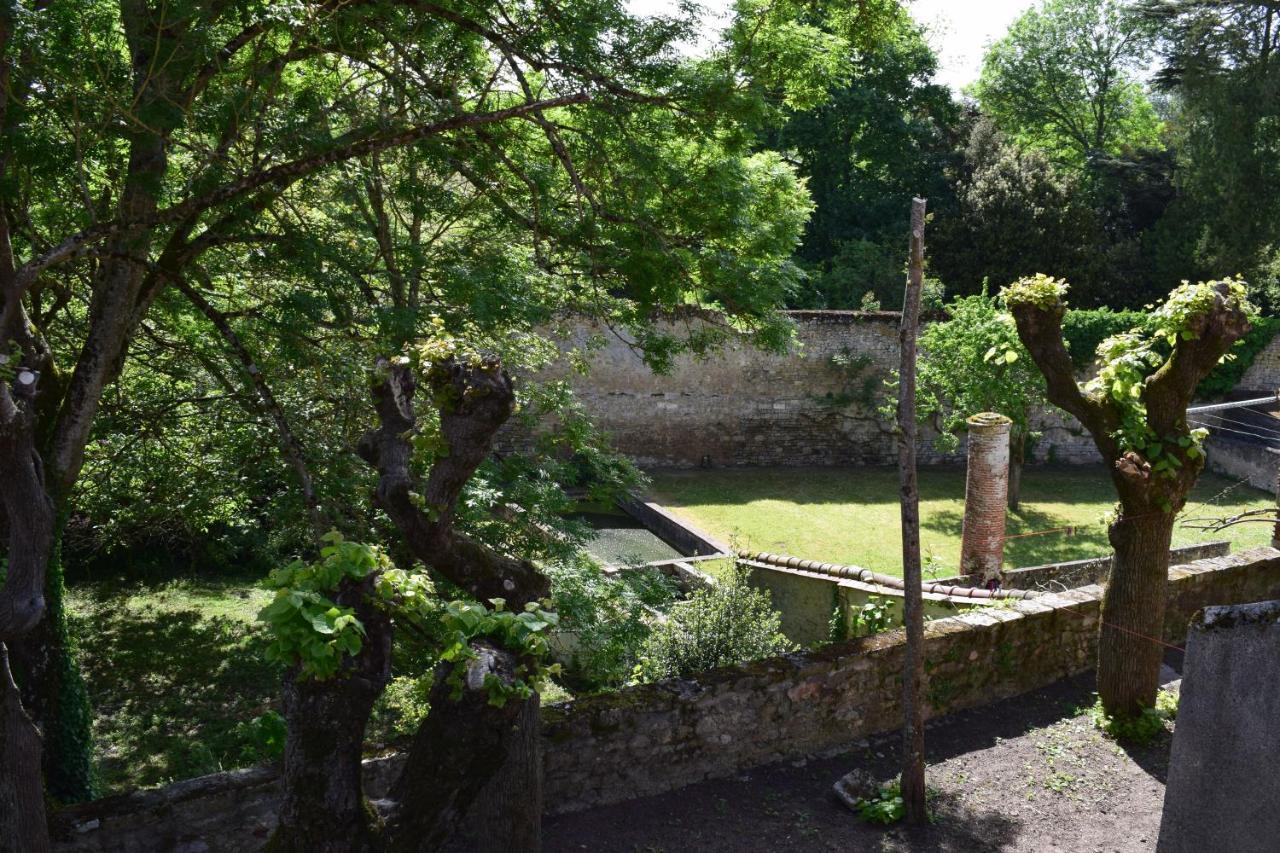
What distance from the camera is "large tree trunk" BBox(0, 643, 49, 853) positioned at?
13.8 ft

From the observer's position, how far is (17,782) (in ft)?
14.0

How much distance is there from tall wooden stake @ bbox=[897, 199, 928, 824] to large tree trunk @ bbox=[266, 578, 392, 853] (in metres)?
3.38

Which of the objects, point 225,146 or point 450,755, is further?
point 225,146

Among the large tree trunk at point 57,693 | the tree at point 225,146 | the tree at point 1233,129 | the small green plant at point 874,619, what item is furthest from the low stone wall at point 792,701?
the tree at point 1233,129

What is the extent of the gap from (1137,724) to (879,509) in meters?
11.4

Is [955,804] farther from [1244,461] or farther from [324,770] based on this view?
[1244,461]

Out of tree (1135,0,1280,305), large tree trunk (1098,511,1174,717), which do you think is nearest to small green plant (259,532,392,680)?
large tree trunk (1098,511,1174,717)

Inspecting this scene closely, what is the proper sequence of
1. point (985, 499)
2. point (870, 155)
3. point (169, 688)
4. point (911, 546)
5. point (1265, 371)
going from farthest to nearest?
point (870, 155)
point (1265, 371)
point (985, 499)
point (169, 688)
point (911, 546)

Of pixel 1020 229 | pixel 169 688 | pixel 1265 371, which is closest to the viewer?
pixel 169 688

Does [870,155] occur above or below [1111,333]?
above

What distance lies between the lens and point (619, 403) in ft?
68.9

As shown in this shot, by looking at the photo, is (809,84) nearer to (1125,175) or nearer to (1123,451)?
(1123,451)

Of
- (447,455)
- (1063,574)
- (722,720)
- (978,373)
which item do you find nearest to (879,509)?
(978,373)

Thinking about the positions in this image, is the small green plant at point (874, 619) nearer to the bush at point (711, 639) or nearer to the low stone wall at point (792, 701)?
the low stone wall at point (792, 701)
